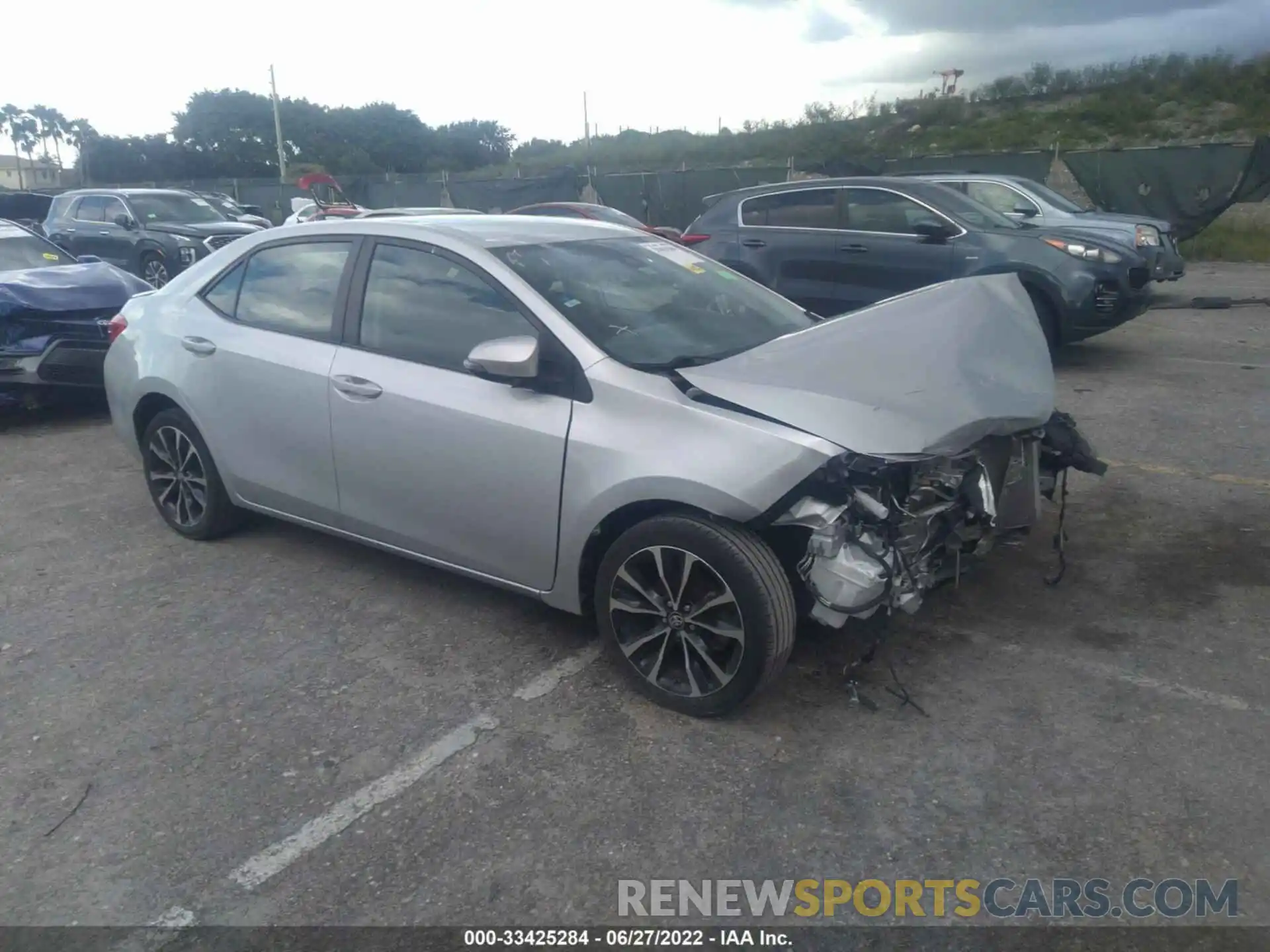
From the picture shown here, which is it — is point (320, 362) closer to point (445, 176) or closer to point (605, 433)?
point (605, 433)

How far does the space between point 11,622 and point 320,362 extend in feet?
5.79

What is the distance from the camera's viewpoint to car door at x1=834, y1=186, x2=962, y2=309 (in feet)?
30.2

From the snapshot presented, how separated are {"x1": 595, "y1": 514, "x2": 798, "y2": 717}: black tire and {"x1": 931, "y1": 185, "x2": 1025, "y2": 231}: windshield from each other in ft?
22.7

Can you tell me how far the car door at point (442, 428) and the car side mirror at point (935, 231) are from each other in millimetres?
6218

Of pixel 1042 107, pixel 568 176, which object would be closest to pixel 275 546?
pixel 568 176

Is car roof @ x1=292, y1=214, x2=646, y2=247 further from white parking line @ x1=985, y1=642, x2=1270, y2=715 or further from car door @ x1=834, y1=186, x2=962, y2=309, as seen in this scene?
car door @ x1=834, y1=186, x2=962, y2=309

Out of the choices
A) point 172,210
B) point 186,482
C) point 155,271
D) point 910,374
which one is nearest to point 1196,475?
point 910,374

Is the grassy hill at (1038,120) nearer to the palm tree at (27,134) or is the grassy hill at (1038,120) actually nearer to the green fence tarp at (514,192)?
the green fence tarp at (514,192)

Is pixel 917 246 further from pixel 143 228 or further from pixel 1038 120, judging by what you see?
pixel 1038 120

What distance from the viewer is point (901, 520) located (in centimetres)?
341

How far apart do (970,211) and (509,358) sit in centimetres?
711

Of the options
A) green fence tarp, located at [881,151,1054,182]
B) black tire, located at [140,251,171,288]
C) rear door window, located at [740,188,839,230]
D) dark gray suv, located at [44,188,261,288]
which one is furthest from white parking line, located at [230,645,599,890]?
green fence tarp, located at [881,151,1054,182]

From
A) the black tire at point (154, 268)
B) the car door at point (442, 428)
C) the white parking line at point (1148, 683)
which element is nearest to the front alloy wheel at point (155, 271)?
the black tire at point (154, 268)

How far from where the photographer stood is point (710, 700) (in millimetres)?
3453
